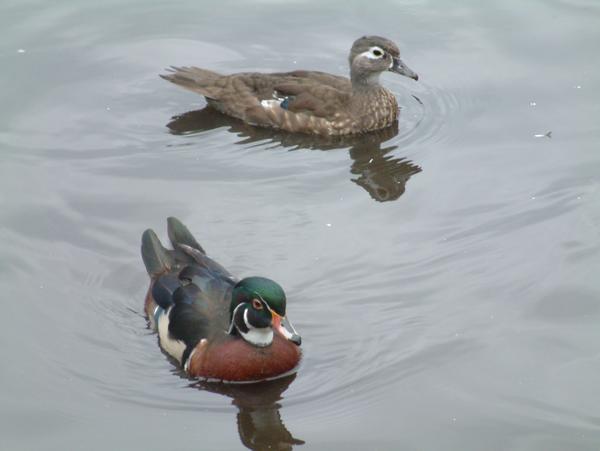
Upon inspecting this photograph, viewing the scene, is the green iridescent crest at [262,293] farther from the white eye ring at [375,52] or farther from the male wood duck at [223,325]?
the white eye ring at [375,52]

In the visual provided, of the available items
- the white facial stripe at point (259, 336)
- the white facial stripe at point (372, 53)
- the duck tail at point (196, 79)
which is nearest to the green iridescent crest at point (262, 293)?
the white facial stripe at point (259, 336)

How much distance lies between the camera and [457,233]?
10.3 m

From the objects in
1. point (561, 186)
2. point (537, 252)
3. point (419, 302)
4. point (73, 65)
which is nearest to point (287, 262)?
point (419, 302)

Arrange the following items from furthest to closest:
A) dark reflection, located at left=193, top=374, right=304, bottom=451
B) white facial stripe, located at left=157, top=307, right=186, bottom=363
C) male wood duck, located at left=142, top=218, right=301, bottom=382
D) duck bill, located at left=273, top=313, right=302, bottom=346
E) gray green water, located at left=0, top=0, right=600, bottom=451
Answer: white facial stripe, located at left=157, top=307, right=186, bottom=363, male wood duck, located at left=142, top=218, right=301, bottom=382, duck bill, located at left=273, top=313, right=302, bottom=346, gray green water, located at left=0, top=0, right=600, bottom=451, dark reflection, located at left=193, top=374, right=304, bottom=451

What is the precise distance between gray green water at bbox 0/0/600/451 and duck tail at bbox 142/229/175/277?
28 cm

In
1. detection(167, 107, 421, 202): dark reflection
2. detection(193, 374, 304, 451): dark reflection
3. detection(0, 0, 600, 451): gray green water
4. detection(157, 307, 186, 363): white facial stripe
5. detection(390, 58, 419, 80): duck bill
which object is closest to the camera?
detection(193, 374, 304, 451): dark reflection

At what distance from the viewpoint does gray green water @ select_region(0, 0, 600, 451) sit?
8.24 meters

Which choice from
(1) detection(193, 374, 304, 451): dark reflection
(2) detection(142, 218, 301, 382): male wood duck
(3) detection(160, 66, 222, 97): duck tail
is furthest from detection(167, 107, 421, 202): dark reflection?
(1) detection(193, 374, 304, 451): dark reflection

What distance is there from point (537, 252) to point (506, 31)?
4.53 metres

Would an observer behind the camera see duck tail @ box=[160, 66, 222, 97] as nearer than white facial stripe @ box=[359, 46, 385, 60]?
No

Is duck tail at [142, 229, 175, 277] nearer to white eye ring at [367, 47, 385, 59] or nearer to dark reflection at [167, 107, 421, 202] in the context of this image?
dark reflection at [167, 107, 421, 202]

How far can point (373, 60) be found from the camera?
12586mm

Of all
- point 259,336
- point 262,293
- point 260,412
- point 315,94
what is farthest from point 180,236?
point 315,94

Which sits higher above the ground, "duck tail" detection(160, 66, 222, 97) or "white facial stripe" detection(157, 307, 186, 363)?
"duck tail" detection(160, 66, 222, 97)
